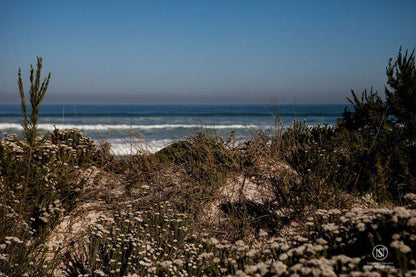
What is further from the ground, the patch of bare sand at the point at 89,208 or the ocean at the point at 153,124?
the ocean at the point at 153,124

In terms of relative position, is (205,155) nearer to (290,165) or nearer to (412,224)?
(290,165)

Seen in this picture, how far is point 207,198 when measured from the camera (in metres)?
4.96

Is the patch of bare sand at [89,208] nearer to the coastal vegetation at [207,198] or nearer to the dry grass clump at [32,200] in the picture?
the coastal vegetation at [207,198]

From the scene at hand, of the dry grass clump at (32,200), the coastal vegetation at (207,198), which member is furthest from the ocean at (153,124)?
the dry grass clump at (32,200)

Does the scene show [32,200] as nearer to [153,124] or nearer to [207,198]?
[207,198]

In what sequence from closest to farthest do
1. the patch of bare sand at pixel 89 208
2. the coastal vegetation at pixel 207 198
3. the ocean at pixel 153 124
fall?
1. the coastal vegetation at pixel 207 198
2. the patch of bare sand at pixel 89 208
3. the ocean at pixel 153 124

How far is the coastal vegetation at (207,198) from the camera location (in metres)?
3.02

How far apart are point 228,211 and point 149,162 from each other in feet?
7.05

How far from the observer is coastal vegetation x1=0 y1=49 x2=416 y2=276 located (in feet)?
9.90

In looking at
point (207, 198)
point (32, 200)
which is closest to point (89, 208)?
point (32, 200)

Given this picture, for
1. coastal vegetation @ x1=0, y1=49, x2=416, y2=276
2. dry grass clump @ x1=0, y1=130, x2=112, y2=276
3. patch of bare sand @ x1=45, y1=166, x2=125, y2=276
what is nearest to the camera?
coastal vegetation @ x1=0, y1=49, x2=416, y2=276

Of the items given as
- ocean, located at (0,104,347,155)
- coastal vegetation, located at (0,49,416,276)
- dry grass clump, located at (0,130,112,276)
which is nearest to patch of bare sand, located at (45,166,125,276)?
coastal vegetation, located at (0,49,416,276)

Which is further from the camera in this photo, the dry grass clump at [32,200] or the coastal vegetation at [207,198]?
the dry grass clump at [32,200]

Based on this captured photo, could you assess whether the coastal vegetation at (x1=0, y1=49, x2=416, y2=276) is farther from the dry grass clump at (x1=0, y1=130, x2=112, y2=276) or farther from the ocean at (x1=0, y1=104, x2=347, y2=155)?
the ocean at (x1=0, y1=104, x2=347, y2=155)
